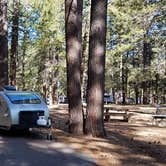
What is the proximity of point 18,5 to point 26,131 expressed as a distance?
18384mm

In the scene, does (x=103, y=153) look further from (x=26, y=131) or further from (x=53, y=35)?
(x=53, y=35)

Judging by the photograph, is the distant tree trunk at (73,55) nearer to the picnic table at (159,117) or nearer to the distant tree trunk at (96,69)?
the distant tree trunk at (96,69)

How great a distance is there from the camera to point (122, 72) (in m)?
62.3

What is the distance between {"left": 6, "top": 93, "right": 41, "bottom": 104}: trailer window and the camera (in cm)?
1700

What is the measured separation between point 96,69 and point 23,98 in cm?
274

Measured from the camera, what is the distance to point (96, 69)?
1686 centimetres

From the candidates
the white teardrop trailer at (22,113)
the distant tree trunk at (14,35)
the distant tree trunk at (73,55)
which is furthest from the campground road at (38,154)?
the distant tree trunk at (14,35)

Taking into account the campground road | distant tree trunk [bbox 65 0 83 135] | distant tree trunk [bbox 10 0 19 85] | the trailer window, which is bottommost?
the campground road

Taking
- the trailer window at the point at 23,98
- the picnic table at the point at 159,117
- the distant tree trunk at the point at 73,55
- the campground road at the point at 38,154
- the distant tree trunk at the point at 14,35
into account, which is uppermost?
the distant tree trunk at the point at 14,35

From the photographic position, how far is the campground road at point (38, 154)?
37.4ft

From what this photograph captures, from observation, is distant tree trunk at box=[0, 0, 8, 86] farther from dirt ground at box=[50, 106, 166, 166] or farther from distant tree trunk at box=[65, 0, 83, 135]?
distant tree trunk at box=[65, 0, 83, 135]

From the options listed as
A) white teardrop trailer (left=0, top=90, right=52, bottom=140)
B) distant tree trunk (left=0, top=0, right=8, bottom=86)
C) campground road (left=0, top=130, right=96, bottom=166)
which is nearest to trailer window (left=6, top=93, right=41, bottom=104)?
white teardrop trailer (left=0, top=90, right=52, bottom=140)

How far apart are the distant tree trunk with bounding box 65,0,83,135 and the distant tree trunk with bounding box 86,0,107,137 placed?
627 mm

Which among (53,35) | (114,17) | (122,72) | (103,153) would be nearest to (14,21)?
(53,35)
